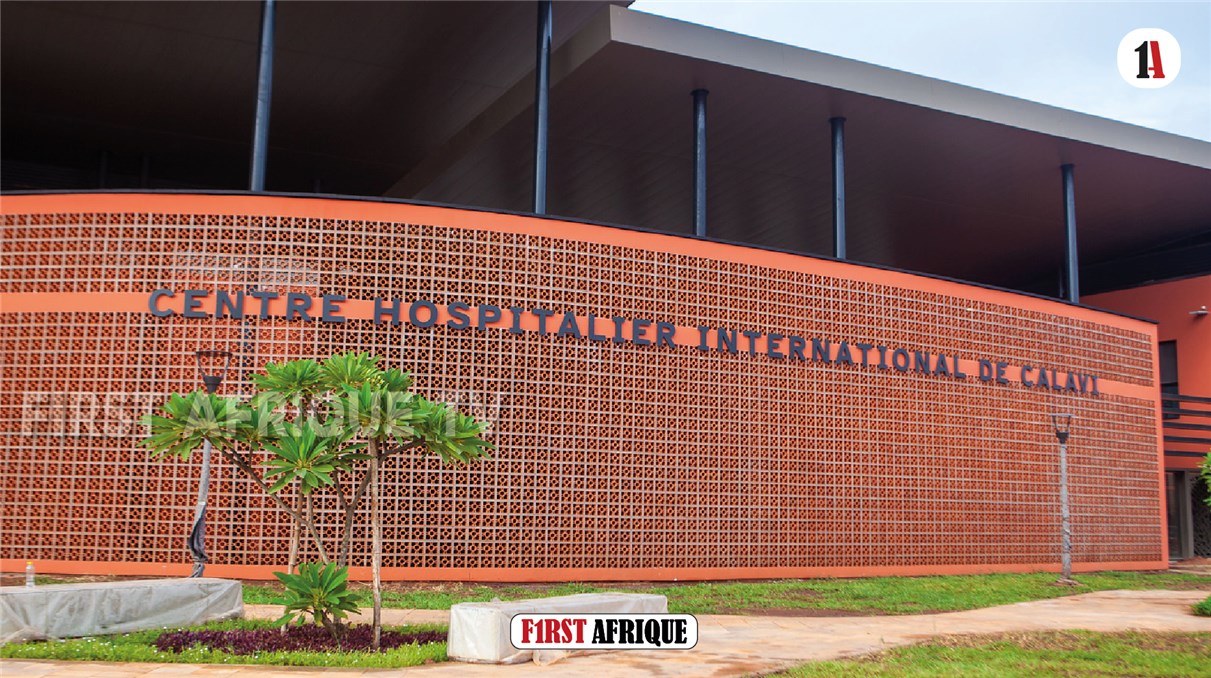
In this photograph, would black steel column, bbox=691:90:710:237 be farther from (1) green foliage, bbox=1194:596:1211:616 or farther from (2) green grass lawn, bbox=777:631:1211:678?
(2) green grass lawn, bbox=777:631:1211:678

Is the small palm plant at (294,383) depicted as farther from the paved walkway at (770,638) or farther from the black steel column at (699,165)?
the black steel column at (699,165)

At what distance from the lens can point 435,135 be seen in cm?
2122

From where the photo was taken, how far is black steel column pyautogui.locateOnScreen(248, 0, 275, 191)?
45.4ft

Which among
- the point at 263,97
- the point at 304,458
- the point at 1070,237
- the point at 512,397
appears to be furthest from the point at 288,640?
the point at 1070,237

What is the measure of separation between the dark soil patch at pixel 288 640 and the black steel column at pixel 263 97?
22.3 ft

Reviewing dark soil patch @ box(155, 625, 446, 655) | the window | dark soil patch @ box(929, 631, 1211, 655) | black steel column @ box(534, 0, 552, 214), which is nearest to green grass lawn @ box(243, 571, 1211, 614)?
dark soil patch @ box(929, 631, 1211, 655)

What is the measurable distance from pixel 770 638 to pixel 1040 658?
2161 millimetres

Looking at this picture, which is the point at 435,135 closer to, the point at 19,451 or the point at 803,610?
the point at 19,451

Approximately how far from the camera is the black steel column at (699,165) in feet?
52.8

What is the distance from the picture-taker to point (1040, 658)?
8328mm

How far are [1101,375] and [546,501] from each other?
10.9 m

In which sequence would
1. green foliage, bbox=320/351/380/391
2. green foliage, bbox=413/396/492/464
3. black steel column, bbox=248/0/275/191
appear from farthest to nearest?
black steel column, bbox=248/0/275/191 < green foliage, bbox=320/351/380/391 < green foliage, bbox=413/396/492/464

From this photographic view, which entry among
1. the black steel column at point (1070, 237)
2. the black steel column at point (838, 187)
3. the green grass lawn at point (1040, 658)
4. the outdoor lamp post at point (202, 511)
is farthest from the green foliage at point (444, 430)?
the black steel column at point (1070, 237)

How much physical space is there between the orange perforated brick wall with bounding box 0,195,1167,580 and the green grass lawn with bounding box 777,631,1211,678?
17.5 ft
